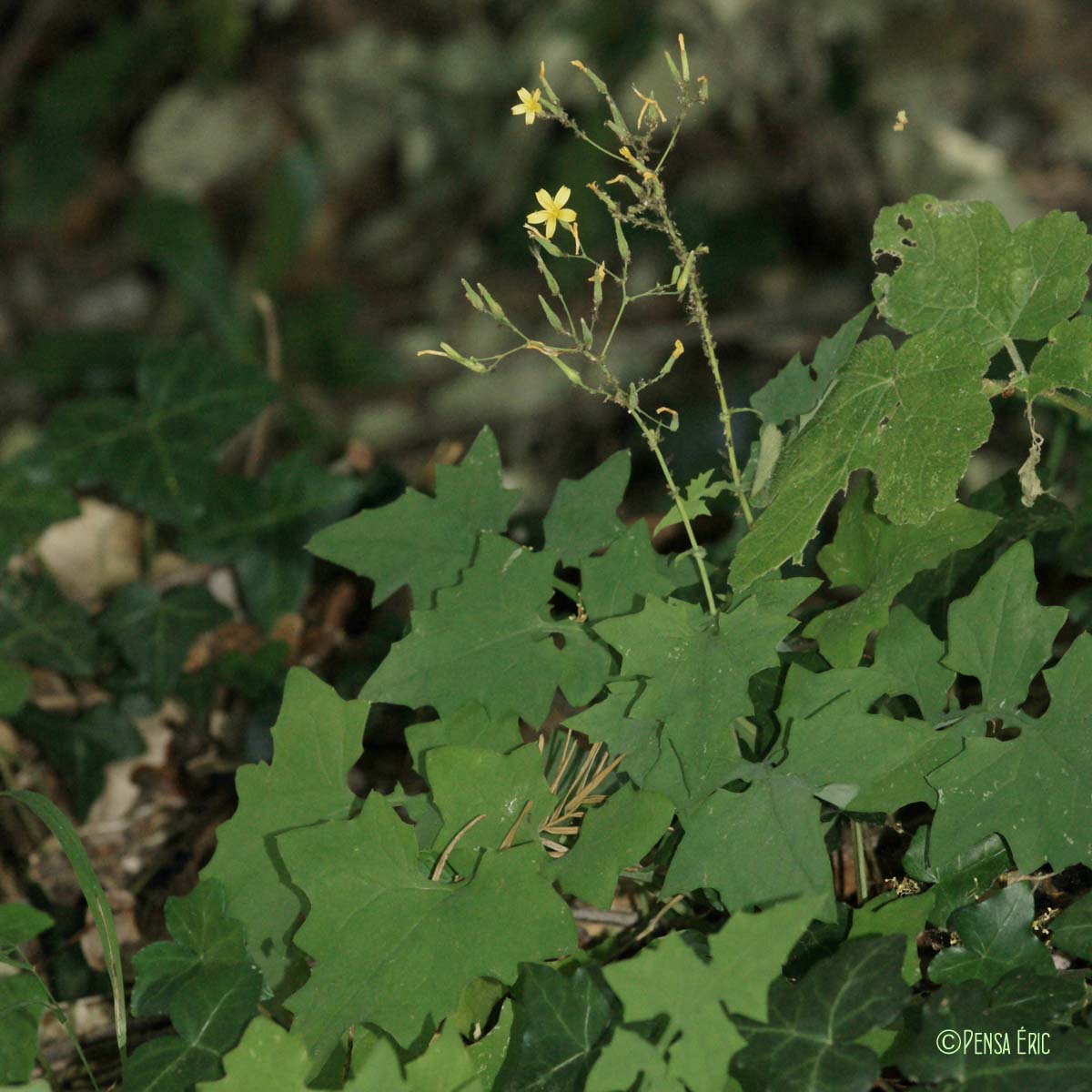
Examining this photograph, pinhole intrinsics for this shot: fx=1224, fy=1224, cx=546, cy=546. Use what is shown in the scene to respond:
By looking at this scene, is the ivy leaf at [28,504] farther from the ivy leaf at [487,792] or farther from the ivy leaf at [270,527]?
the ivy leaf at [487,792]

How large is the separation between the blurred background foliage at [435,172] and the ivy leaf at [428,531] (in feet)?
4.86

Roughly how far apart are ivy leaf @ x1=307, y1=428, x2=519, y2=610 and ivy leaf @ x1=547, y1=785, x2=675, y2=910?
333 mm

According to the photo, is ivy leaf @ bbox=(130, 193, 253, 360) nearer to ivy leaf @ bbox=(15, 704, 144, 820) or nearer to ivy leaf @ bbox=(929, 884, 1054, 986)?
ivy leaf @ bbox=(15, 704, 144, 820)

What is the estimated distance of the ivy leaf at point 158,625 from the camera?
1.97 metres

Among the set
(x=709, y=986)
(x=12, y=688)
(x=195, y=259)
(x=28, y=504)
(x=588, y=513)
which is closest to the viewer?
(x=709, y=986)

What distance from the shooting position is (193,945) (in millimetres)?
1208

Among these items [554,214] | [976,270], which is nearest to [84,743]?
[554,214]

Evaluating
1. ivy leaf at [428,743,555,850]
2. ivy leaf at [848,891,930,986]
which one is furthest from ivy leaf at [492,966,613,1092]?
ivy leaf at [848,891,930,986]

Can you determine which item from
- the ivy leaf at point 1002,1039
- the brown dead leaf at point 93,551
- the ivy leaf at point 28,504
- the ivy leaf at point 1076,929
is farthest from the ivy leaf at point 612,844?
the brown dead leaf at point 93,551

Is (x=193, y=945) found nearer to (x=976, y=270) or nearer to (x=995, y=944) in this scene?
(x=995, y=944)

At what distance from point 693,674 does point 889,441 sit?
0.28m

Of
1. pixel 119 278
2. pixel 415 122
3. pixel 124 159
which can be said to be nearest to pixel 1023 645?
pixel 415 122

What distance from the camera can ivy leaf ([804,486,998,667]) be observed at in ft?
3.85

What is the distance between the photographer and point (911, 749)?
3.61 feet
